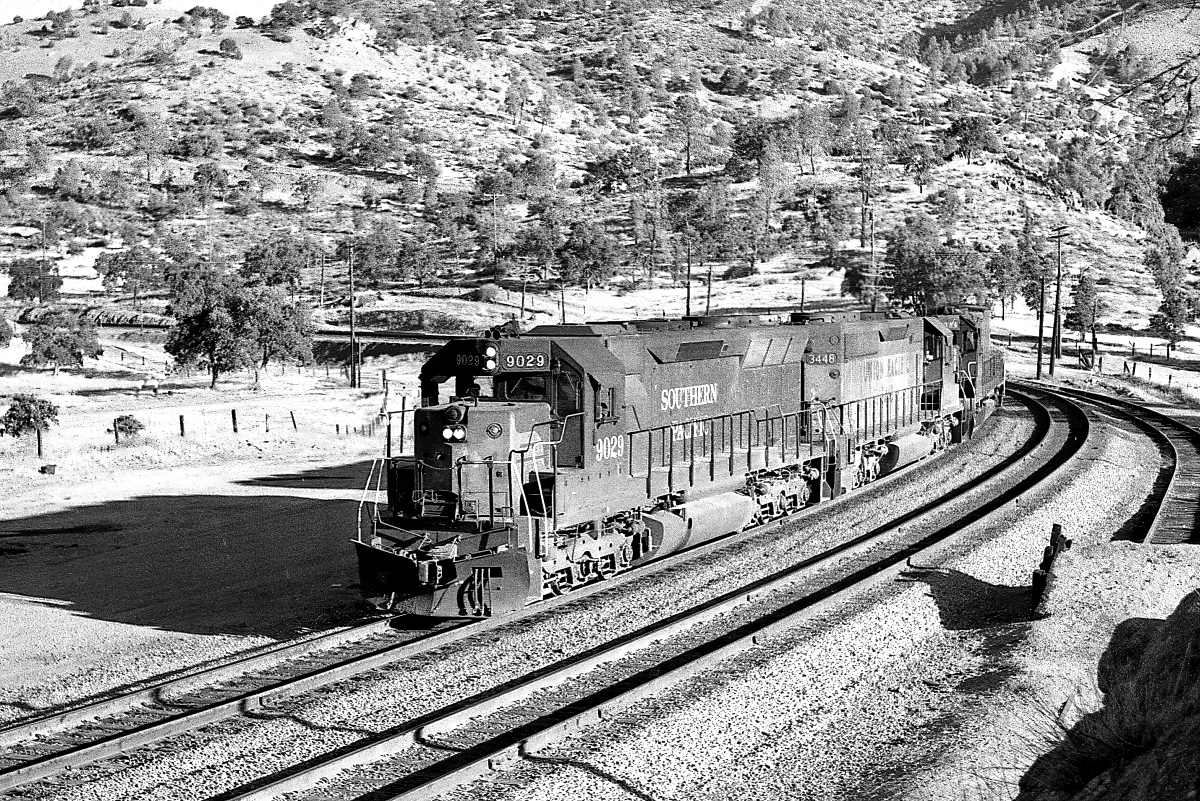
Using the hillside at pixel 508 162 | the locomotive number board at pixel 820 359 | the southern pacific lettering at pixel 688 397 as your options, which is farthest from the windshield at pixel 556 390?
the hillside at pixel 508 162

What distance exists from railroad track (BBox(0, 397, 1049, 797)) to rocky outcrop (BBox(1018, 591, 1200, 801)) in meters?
5.23

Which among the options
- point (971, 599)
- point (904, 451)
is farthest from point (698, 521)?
point (904, 451)

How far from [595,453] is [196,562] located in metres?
7.66

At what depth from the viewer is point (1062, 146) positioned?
463ft

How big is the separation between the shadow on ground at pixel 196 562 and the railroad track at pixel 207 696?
146cm

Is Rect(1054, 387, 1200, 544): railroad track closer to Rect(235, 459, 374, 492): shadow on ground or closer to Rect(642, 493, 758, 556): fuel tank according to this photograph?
Rect(642, 493, 758, 556): fuel tank

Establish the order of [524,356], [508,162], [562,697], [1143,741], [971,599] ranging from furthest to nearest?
[508,162]
[971,599]
[524,356]
[562,697]
[1143,741]

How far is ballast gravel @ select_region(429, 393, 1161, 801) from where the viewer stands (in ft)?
29.9

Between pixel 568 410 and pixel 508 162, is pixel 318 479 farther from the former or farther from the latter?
pixel 508 162

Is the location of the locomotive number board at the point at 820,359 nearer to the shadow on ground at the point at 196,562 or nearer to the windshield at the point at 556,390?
the windshield at the point at 556,390

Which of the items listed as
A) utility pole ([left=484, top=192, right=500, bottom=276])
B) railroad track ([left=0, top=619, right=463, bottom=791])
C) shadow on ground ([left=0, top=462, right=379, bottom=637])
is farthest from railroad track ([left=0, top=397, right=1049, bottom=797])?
utility pole ([left=484, top=192, right=500, bottom=276])

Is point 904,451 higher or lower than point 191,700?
higher

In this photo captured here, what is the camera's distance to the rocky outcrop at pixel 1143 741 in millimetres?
5621

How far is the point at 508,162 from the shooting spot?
119312 mm
